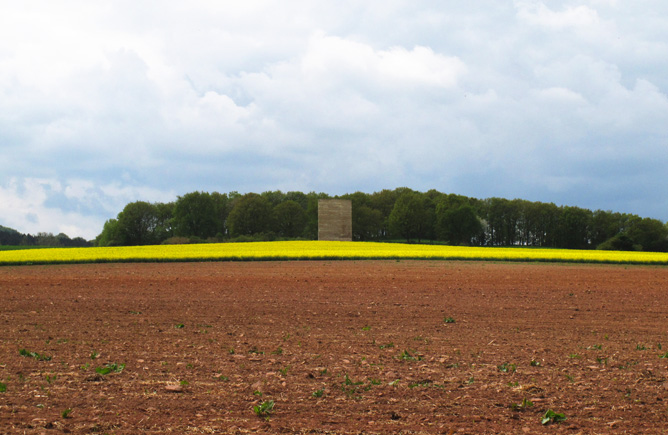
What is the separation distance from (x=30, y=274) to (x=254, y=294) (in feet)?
52.7

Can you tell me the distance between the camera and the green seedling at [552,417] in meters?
7.24

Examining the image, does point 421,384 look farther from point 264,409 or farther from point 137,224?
point 137,224

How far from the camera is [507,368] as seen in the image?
9555 mm

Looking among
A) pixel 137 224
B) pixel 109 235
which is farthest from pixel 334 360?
pixel 109 235

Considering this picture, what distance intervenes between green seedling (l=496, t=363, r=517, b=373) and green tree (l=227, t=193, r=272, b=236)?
270 ft

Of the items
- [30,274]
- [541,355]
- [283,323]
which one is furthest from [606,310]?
[30,274]

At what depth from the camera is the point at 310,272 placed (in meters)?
28.8

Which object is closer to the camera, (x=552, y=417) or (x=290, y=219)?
(x=552, y=417)

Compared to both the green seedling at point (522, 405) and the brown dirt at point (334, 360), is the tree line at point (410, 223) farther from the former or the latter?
the green seedling at point (522, 405)

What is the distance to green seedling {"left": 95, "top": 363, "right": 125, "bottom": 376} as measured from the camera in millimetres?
9166

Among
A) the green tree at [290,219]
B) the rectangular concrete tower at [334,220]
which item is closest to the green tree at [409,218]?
the green tree at [290,219]

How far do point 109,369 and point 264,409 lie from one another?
3404 mm

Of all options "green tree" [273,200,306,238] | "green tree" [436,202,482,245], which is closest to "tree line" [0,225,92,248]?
"green tree" [273,200,306,238]

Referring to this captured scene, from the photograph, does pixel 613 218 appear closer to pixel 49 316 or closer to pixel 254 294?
pixel 254 294
